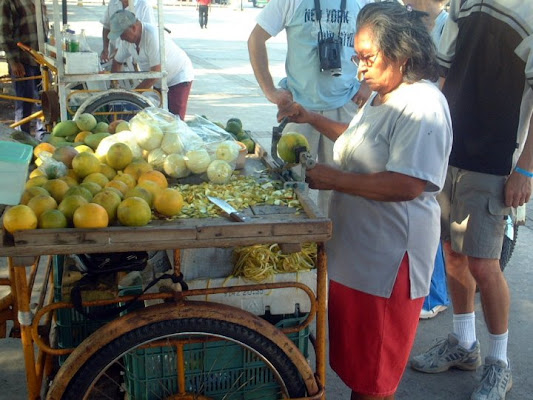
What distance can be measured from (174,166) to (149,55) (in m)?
3.49

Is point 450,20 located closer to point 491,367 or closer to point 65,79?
point 491,367

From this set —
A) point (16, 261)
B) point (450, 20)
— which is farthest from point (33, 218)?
point (450, 20)

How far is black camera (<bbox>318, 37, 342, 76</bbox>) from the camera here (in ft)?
11.4

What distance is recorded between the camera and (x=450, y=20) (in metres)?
2.80

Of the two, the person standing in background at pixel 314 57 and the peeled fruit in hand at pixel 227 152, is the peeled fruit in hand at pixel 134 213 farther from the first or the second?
the person standing in background at pixel 314 57

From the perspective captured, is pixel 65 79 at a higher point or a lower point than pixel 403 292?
higher

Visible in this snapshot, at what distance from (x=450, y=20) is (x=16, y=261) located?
2119 mm

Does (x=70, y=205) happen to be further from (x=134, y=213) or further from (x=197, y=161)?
(x=197, y=161)

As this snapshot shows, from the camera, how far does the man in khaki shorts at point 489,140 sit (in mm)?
2521

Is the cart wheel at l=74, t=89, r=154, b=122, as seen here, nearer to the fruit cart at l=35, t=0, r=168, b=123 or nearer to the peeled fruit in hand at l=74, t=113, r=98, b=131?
the fruit cart at l=35, t=0, r=168, b=123

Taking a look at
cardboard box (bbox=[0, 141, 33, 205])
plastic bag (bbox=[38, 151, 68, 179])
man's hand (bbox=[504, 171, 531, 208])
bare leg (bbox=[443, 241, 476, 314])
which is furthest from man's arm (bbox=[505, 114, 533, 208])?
cardboard box (bbox=[0, 141, 33, 205])

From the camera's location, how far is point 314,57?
3.59 m

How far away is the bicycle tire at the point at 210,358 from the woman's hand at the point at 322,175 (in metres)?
0.53

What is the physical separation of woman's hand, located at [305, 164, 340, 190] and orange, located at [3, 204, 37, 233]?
2.88ft
